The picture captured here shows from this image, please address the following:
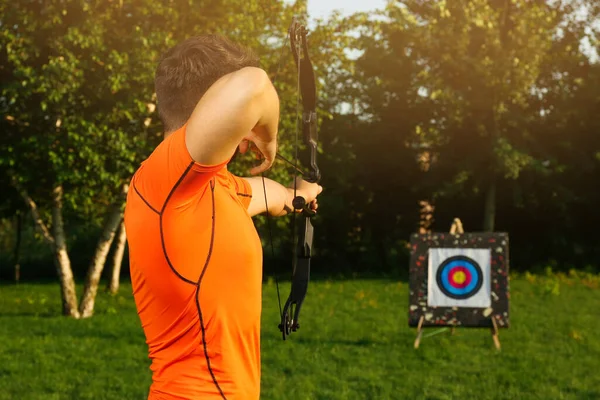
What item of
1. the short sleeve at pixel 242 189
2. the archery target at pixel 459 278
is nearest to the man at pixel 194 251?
the short sleeve at pixel 242 189

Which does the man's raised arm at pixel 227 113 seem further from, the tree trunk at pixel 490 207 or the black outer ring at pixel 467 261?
the tree trunk at pixel 490 207

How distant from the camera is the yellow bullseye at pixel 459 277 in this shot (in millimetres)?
8875

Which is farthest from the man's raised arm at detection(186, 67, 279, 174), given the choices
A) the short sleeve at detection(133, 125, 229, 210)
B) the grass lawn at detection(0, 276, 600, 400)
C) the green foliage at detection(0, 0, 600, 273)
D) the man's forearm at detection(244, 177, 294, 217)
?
the green foliage at detection(0, 0, 600, 273)

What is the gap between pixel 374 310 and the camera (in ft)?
38.7

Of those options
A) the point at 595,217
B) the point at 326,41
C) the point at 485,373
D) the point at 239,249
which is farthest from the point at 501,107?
the point at 239,249

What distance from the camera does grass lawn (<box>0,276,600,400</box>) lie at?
642 cm

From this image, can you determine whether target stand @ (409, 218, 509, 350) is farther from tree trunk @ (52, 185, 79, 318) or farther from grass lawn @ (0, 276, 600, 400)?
tree trunk @ (52, 185, 79, 318)

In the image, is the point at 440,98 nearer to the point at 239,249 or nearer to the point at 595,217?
the point at 595,217

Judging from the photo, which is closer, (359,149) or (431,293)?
(431,293)

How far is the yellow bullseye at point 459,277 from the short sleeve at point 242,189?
23.8 ft

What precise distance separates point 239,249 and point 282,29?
11431 millimetres

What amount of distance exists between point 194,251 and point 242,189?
0.42 meters

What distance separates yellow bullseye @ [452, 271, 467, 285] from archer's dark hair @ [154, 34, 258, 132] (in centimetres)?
767

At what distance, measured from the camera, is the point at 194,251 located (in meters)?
1.54
